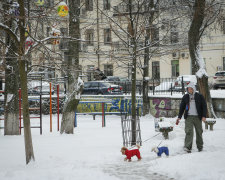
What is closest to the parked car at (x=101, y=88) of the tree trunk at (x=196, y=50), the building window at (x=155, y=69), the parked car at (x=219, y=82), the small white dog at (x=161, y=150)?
the parked car at (x=219, y=82)

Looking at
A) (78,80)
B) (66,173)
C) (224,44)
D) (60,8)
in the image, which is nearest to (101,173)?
(66,173)

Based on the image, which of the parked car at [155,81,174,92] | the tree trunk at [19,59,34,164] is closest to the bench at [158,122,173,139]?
the tree trunk at [19,59,34,164]

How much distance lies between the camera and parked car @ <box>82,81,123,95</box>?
2355cm

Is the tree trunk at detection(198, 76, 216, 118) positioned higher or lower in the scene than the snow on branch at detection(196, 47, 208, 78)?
lower

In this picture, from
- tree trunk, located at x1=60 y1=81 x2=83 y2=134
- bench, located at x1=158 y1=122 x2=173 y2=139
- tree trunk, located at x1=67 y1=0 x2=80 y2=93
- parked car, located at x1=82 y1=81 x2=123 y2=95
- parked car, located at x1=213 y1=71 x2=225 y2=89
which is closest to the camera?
bench, located at x1=158 y1=122 x2=173 y2=139

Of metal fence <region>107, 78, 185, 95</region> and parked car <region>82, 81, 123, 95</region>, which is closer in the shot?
metal fence <region>107, 78, 185, 95</region>

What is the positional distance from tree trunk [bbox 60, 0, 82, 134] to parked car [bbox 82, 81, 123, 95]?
10.5 m

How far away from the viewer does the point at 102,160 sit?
8.49 meters

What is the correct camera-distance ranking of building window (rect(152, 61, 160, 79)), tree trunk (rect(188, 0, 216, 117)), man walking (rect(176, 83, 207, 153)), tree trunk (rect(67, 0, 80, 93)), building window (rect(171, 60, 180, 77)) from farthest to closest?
1. building window (rect(152, 61, 160, 79))
2. building window (rect(171, 60, 180, 77))
3. tree trunk (rect(188, 0, 216, 117))
4. tree trunk (rect(67, 0, 80, 93))
5. man walking (rect(176, 83, 207, 153))

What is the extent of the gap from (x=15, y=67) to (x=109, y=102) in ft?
25.0

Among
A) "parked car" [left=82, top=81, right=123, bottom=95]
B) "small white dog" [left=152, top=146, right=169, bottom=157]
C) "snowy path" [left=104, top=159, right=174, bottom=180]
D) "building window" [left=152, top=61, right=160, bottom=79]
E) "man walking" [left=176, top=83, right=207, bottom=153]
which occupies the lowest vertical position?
"snowy path" [left=104, top=159, right=174, bottom=180]

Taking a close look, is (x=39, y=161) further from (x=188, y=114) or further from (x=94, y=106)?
(x=94, y=106)

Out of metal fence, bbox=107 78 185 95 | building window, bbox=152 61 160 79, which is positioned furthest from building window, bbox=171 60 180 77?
metal fence, bbox=107 78 185 95

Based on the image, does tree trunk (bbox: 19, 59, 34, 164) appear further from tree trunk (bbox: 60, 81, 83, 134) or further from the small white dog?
tree trunk (bbox: 60, 81, 83, 134)
